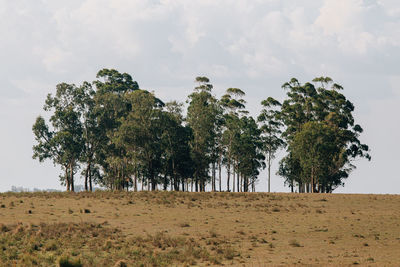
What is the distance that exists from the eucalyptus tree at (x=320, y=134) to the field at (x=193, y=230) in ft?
63.5

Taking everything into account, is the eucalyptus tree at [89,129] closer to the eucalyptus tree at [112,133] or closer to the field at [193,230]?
the eucalyptus tree at [112,133]

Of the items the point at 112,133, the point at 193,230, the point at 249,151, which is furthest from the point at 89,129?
the point at 193,230

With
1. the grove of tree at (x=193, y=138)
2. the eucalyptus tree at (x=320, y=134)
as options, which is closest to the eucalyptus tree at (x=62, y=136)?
the grove of tree at (x=193, y=138)

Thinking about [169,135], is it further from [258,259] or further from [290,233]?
[258,259]

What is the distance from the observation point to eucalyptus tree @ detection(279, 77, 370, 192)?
88562 millimetres

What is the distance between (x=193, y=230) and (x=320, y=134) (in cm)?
4901

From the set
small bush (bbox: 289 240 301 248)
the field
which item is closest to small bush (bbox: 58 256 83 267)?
the field

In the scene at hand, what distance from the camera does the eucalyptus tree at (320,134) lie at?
88.6 m

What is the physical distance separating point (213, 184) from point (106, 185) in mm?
22683

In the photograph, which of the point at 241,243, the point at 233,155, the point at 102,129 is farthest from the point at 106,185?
the point at 241,243

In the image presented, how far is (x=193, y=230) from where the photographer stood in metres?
45.0

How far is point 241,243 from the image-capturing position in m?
39.5

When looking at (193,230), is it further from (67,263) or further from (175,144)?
(175,144)

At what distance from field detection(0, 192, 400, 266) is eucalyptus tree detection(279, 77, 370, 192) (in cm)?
1935
